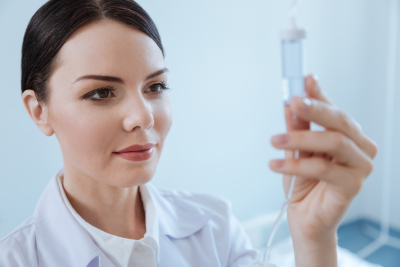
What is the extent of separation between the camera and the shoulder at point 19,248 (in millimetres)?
901

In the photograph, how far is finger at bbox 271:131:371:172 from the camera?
583 mm

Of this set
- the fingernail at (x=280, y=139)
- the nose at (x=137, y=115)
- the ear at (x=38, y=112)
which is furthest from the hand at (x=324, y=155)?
the ear at (x=38, y=112)

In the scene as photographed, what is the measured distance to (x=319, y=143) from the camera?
0.59m

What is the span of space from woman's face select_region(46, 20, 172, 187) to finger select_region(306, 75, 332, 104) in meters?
0.43

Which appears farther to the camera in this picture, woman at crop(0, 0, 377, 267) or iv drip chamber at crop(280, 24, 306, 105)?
woman at crop(0, 0, 377, 267)

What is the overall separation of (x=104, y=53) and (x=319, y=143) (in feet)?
1.92

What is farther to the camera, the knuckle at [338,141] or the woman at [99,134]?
the woman at [99,134]

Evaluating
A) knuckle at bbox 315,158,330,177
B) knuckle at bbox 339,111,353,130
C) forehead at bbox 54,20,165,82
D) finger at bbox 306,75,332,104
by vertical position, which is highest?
forehead at bbox 54,20,165,82

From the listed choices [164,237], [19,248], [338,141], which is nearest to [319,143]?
[338,141]

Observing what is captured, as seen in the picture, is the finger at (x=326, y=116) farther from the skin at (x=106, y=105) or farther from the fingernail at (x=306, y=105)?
the skin at (x=106, y=105)

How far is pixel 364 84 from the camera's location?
297 centimetres

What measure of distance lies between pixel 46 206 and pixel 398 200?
2767 mm

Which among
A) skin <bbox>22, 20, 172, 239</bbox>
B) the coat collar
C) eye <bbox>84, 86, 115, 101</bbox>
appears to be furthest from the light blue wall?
eye <bbox>84, 86, 115, 101</bbox>

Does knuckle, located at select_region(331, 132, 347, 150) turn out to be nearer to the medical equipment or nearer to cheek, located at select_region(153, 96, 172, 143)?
the medical equipment
